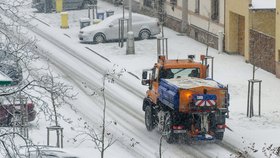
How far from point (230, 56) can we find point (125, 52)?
540cm

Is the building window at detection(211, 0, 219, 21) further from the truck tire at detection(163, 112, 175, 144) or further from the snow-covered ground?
the truck tire at detection(163, 112, 175, 144)

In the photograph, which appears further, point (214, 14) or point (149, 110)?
point (214, 14)

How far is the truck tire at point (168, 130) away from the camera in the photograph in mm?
27209

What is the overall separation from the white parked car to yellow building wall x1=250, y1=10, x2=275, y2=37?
30.8ft

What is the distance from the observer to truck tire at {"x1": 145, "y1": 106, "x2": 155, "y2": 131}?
29219 millimetres

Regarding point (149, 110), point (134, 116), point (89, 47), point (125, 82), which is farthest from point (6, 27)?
point (89, 47)

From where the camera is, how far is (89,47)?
47688mm

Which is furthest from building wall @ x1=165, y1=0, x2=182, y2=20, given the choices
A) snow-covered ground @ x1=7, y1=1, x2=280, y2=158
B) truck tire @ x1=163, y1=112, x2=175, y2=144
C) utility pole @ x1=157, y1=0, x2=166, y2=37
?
truck tire @ x1=163, y1=112, x2=175, y2=144

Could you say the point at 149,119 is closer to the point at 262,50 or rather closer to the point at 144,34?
the point at 262,50

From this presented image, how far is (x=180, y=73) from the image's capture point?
2917 centimetres

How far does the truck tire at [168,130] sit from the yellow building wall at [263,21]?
14.9 metres

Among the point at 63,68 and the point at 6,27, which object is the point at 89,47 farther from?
the point at 6,27

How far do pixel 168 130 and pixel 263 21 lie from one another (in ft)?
50.4

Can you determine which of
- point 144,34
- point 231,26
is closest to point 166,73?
point 231,26
